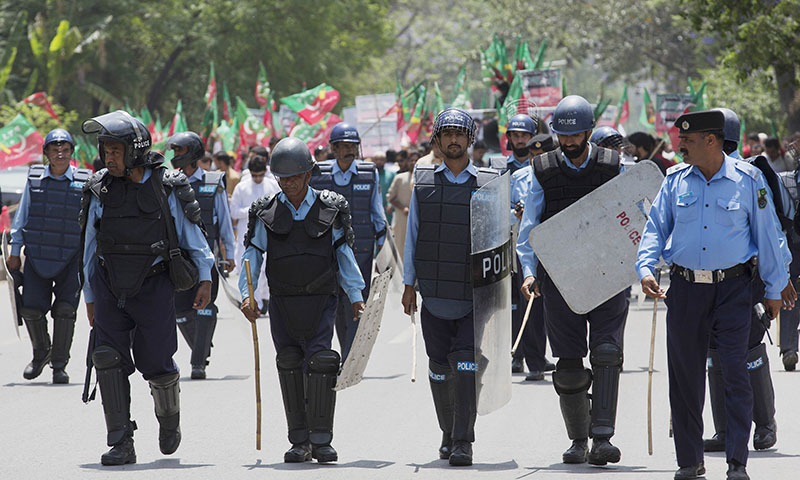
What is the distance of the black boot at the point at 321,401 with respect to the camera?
7.51 metres

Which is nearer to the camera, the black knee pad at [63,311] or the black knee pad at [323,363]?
the black knee pad at [323,363]

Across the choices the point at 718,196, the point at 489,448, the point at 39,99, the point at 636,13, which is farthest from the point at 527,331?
the point at 636,13

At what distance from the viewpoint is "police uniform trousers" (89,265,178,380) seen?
24.8 feet

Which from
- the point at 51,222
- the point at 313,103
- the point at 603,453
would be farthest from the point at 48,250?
the point at 313,103

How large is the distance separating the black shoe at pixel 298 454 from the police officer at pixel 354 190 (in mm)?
3987

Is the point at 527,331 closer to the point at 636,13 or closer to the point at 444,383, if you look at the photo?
the point at 444,383

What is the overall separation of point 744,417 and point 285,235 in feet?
8.46

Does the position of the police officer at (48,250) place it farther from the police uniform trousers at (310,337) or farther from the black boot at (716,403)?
the black boot at (716,403)

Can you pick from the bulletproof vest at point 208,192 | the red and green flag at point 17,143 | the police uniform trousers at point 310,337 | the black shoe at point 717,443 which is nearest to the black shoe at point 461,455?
the police uniform trousers at point 310,337

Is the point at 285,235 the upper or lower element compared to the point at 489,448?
upper

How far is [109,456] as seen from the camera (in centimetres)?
750

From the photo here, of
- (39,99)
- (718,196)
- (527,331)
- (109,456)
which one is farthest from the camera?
(39,99)

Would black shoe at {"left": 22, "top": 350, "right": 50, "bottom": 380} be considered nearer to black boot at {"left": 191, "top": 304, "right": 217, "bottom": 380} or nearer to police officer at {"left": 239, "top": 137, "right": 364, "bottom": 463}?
black boot at {"left": 191, "top": 304, "right": 217, "bottom": 380}

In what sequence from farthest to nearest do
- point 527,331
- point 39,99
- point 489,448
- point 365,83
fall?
point 365,83 → point 39,99 → point 527,331 → point 489,448
